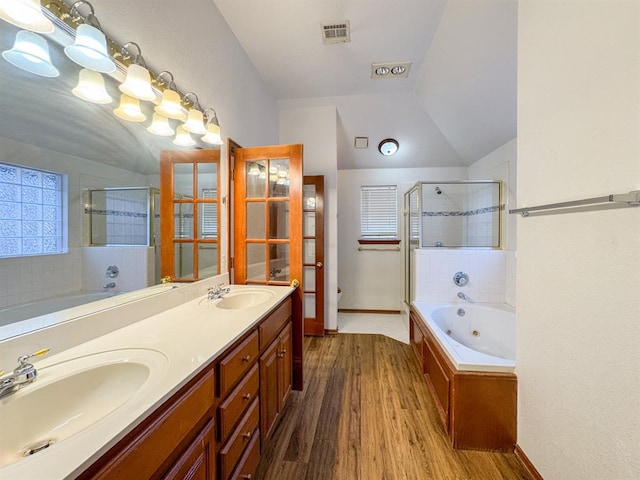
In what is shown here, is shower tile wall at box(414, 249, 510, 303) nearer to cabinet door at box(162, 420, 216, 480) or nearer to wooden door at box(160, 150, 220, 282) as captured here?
wooden door at box(160, 150, 220, 282)

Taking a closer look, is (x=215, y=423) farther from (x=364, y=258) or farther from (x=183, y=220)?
(x=364, y=258)

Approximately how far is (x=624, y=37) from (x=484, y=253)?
2.10m

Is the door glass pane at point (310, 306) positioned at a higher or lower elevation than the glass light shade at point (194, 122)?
lower

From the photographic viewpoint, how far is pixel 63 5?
91 centimetres

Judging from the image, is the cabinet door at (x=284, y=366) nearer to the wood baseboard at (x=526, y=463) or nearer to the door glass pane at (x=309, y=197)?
the wood baseboard at (x=526, y=463)

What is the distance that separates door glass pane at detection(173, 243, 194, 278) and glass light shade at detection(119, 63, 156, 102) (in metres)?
0.77

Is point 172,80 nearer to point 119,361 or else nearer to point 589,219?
point 119,361

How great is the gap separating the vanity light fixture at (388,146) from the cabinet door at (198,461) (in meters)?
3.51

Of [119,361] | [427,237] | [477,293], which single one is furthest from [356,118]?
[119,361]

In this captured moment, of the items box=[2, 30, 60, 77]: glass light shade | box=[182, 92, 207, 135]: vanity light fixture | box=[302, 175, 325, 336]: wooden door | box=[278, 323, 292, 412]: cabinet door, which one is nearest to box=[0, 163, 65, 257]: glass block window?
box=[2, 30, 60, 77]: glass light shade

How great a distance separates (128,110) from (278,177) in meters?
1.04

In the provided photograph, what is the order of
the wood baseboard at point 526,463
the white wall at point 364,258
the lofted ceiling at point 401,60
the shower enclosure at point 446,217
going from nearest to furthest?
the wood baseboard at point 526,463, the lofted ceiling at point 401,60, the shower enclosure at point 446,217, the white wall at point 364,258

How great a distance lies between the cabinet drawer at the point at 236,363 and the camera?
963 mm

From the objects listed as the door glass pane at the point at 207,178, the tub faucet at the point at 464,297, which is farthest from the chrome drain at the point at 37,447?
the tub faucet at the point at 464,297
